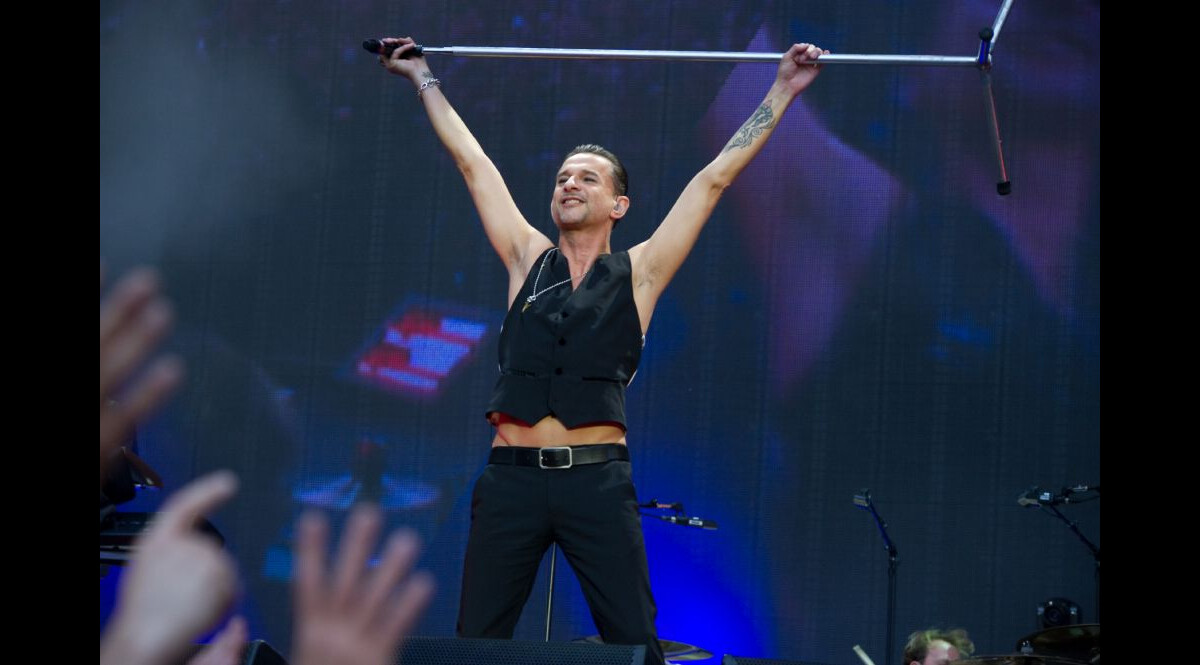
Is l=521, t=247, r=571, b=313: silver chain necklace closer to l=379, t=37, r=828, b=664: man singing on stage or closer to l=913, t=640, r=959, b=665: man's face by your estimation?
l=379, t=37, r=828, b=664: man singing on stage

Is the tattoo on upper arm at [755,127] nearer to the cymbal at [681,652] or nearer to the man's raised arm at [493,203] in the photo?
the man's raised arm at [493,203]

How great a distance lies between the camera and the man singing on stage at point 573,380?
2.63m

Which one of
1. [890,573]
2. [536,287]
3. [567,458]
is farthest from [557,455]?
[890,573]

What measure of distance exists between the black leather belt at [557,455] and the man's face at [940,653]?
1.62 meters

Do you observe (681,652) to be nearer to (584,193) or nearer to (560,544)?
(560,544)

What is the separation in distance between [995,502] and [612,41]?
2811mm

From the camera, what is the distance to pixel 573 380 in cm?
282

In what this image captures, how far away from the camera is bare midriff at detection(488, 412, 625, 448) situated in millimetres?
2781

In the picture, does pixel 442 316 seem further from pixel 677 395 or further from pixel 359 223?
pixel 677 395

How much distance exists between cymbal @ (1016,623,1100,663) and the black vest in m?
2.27

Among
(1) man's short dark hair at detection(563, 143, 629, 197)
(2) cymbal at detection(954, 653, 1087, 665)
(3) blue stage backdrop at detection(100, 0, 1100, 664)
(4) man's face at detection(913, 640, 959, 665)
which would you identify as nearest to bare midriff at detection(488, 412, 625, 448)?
(1) man's short dark hair at detection(563, 143, 629, 197)

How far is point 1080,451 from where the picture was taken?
5125 millimetres

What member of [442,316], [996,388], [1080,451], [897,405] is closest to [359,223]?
[442,316]

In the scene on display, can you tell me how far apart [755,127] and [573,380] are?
2.79ft
